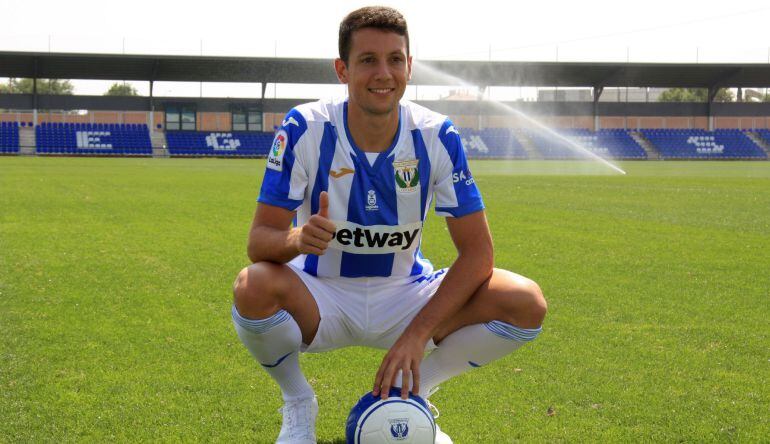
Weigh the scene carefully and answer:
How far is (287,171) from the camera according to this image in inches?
125

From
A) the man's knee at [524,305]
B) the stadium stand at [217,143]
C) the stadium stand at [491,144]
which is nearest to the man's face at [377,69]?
the man's knee at [524,305]

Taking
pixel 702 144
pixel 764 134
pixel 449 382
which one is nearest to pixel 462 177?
pixel 449 382

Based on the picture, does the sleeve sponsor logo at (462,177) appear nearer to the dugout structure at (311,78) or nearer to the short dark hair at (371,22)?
the short dark hair at (371,22)

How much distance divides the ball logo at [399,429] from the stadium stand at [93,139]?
46108 millimetres

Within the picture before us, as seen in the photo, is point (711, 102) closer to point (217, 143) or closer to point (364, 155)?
point (217, 143)

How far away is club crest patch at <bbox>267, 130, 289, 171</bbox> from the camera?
10.4 feet

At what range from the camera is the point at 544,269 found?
285 inches

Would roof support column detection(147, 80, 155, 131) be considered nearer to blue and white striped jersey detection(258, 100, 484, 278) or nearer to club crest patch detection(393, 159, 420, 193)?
blue and white striped jersey detection(258, 100, 484, 278)

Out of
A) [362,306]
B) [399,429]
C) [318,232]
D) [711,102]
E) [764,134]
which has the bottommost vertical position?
[399,429]

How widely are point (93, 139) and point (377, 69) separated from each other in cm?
4879

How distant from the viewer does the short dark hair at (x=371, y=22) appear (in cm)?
302

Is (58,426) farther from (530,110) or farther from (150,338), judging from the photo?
(530,110)

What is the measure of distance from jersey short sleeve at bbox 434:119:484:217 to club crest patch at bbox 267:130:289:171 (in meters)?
0.62

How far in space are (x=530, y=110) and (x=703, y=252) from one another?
49.8 metres
